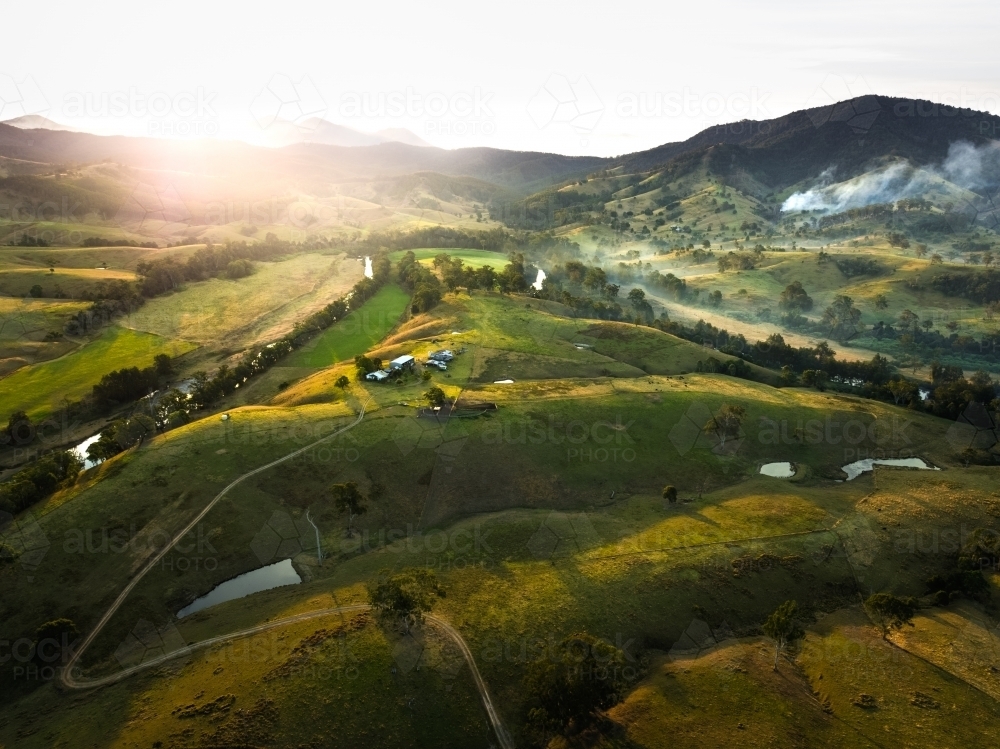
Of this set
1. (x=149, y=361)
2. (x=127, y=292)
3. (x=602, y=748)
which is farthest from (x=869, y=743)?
(x=127, y=292)

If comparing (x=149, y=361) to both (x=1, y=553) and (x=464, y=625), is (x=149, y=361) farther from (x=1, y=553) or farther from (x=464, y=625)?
(x=464, y=625)

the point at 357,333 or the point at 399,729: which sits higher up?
the point at 357,333

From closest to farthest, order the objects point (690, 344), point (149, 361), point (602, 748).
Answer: point (602, 748)
point (149, 361)
point (690, 344)

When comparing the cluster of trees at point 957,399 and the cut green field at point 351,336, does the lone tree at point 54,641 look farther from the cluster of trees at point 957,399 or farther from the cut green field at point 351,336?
the cluster of trees at point 957,399
